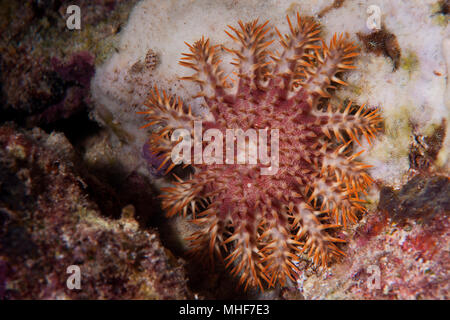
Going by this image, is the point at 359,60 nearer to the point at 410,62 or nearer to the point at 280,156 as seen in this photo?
the point at 410,62

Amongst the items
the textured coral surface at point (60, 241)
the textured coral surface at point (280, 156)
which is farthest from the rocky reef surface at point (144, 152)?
the textured coral surface at point (280, 156)

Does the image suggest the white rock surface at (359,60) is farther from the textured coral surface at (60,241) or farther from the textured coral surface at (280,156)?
the textured coral surface at (60,241)

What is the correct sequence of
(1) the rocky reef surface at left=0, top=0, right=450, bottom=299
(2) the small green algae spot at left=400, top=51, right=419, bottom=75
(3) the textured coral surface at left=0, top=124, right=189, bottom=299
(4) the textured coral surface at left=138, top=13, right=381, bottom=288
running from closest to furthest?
(3) the textured coral surface at left=0, top=124, right=189, bottom=299
(1) the rocky reef surface at left=0, top=0, right=450, bottom=299
(4) the textured coral surface at left=138, top=13, right=381, bottom=288
(2) the small green algae spot at left=400, top=51, right=419, bottom=75

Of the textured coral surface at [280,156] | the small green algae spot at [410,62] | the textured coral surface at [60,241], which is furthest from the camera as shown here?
the small green algae spot at [410,62]

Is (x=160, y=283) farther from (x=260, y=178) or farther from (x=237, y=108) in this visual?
(x=237, y=108)

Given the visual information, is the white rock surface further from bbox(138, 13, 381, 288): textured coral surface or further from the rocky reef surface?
bbox(138, 13, 381, 288): textured coral surface

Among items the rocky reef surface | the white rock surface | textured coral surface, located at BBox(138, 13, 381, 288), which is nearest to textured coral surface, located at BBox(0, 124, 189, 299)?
the rocky reef surface

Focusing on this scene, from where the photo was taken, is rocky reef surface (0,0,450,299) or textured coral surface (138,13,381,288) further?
textured coral surface (138,13,381,288)

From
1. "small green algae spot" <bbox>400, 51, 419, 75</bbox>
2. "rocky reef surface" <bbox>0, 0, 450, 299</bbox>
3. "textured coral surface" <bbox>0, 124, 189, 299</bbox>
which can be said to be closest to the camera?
"textured coral surface" <bbox>0, 124, 189, 299</bbox>
